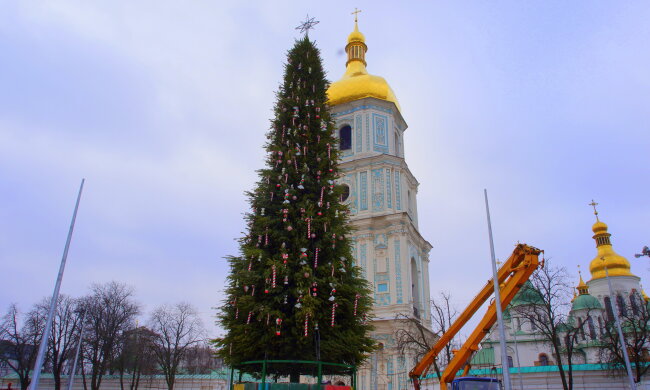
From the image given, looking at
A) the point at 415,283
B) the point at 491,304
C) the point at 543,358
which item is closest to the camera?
the point at 491,304

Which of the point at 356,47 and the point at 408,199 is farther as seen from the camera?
the point at 356,47

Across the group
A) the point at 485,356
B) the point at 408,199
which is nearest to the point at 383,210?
the point at 408,199

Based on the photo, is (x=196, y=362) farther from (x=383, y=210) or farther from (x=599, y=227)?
(x=599, y=227)

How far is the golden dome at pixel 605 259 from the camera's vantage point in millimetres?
56250

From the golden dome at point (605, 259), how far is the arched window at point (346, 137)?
35894 mm

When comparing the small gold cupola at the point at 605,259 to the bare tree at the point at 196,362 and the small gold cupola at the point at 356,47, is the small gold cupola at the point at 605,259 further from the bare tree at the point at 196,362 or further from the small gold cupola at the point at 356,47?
the bare tree at the point at 196,362

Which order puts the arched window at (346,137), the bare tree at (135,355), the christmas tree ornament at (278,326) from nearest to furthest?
the christmas tree ornament at (278,326), the arched window at (346,137), the bare tree at (135,355)

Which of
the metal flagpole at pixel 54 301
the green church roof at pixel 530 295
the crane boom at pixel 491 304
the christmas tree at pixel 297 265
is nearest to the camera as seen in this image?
the christmas tree at pixel 297 265

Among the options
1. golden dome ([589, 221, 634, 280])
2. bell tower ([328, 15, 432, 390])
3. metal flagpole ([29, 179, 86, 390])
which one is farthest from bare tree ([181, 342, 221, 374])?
golden dome ([589, 221, 634, 280])

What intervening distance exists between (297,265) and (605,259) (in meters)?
55.6

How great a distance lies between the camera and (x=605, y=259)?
56156 millimetres

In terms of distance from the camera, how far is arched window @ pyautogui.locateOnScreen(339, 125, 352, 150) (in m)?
38.0

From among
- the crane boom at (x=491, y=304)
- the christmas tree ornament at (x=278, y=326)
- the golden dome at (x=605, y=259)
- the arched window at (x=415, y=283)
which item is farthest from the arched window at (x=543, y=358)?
the christmas tree ornament at (x=278, y=326)

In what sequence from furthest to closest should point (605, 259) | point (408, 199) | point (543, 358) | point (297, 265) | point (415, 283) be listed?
point (605, 259), point (543, 358), point (408, 199), point (415, 283), point (297, 265)
